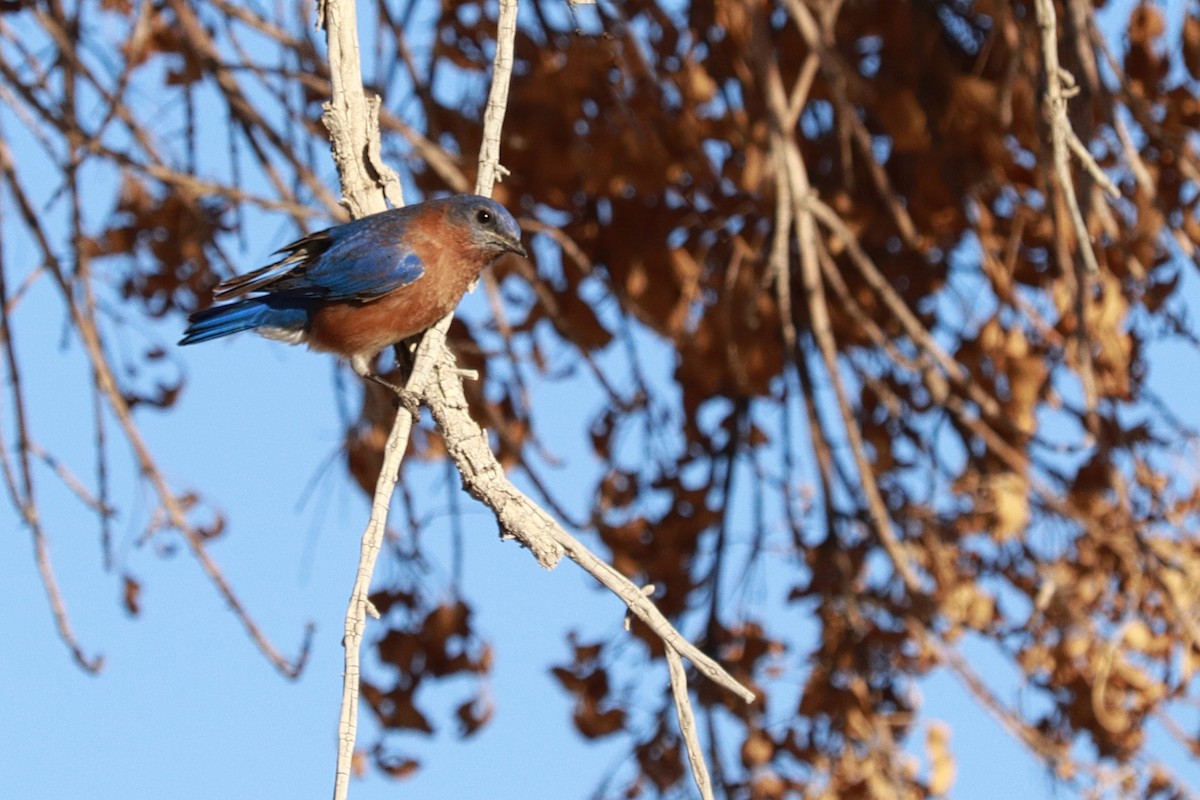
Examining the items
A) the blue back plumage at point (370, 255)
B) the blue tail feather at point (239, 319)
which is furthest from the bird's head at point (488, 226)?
the blue tail feather at point (239, 319)

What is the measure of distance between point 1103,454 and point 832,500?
963 millimetres

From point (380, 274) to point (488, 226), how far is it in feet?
1.00

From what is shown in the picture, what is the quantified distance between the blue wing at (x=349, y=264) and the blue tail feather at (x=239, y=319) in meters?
0.08

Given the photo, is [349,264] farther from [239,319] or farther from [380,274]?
[239,319]

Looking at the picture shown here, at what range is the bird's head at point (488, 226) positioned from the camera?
3906 millimetres

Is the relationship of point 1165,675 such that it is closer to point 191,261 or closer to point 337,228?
point 337,228

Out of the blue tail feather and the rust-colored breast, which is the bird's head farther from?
the blue tail feather

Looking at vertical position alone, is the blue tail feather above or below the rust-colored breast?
above

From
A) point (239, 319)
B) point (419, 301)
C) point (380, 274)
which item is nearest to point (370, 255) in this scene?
point (380, 274)

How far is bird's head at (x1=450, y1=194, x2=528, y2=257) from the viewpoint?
3906 mm

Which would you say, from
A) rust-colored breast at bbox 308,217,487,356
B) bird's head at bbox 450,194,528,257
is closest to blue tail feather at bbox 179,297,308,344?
rust-colored breast at bbox 308,217,487,356

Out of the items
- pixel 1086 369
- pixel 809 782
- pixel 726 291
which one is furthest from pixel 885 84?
pixel 809 782

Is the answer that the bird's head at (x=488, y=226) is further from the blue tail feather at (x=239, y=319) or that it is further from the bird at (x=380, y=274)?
the blue tail feather at (x=239, y=319)

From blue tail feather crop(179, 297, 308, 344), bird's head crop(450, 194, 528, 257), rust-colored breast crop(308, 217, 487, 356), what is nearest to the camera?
rust-colored breast crop(308, 217, 487, 356)
